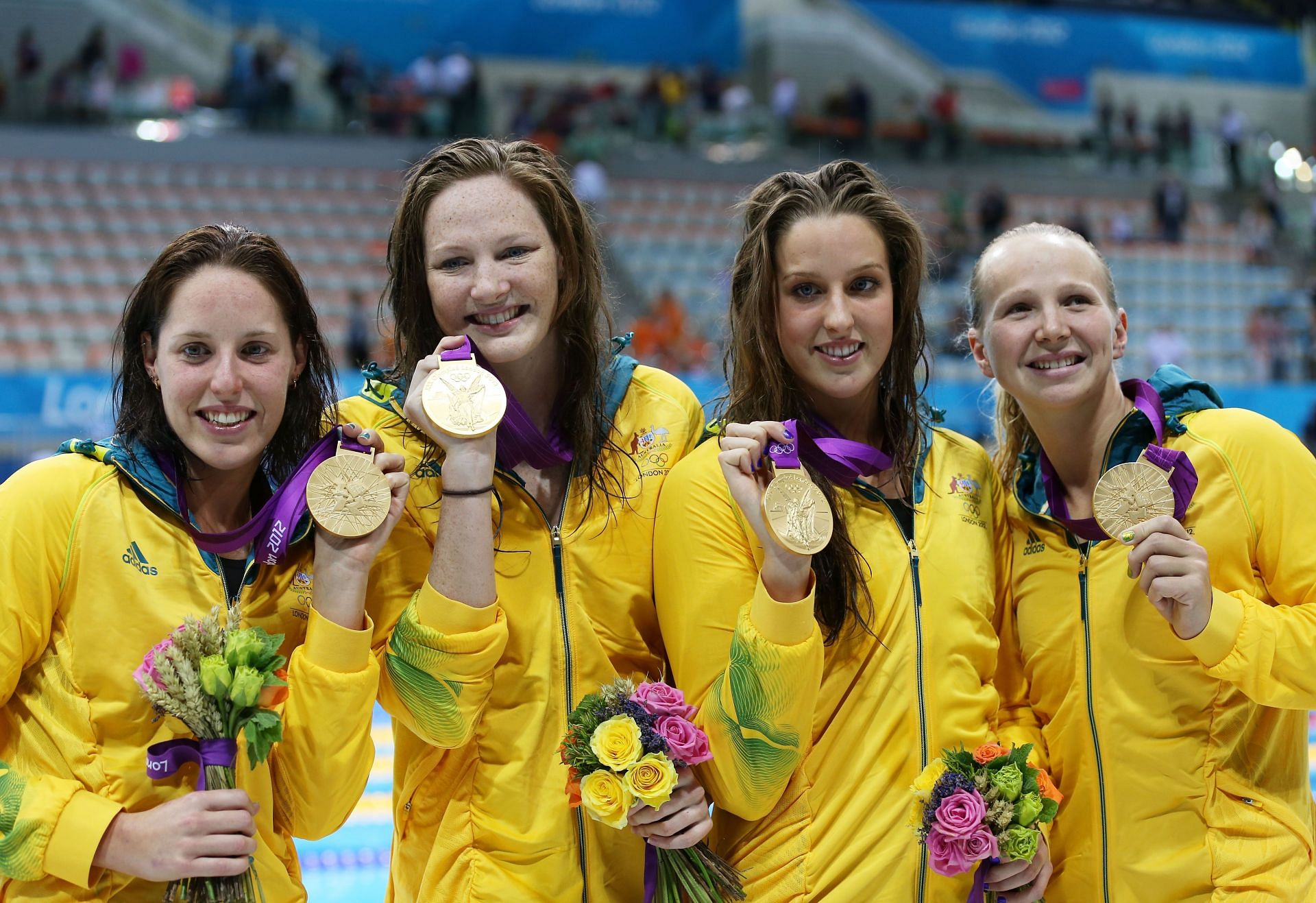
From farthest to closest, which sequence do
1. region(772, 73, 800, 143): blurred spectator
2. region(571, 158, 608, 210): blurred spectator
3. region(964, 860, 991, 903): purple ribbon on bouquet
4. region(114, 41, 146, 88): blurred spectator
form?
region(772, 73, 800, 143): blurred spectator → region(114, 41, 146, 88): blurred spectator → region(571, 158, 608, 210): blurred spectator → region(964, 860, 991, 903): purple ribbon on bouquet

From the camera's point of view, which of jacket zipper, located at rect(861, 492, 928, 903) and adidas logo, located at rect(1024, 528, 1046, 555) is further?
adidas logo, located at rect(1024, 528, 1046, 555)

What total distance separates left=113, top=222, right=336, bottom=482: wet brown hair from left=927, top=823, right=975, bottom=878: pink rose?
1.43 metres

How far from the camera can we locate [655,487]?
8.08 feet

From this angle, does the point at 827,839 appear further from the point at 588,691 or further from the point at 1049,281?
the point at 1049,281

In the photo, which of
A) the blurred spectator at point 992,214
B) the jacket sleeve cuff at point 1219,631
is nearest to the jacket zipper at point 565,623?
the jacket sleeve cuff at point 1219,631

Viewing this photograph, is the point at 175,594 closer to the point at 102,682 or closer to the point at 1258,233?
the point at 102,682

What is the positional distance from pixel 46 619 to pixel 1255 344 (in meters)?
16.0

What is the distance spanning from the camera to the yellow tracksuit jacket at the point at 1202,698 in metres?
2.27

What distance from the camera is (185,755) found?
208cm

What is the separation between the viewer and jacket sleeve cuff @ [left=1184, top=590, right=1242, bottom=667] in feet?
7.31

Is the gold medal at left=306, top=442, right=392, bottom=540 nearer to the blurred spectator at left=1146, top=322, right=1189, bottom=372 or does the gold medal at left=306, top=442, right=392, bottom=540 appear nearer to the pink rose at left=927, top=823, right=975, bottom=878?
the pink rose at left=927, top=823, right=975, bottom=878

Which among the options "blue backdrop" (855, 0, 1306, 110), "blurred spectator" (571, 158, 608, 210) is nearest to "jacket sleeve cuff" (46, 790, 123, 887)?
"blurred spectator" (571, 158, 608, 210)

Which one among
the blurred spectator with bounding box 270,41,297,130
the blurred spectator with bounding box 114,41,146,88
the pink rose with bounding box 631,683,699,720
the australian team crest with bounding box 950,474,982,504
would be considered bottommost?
the pink rose with bounding box 631,683,699,720

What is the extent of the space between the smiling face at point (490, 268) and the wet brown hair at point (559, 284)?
1.5 inches
